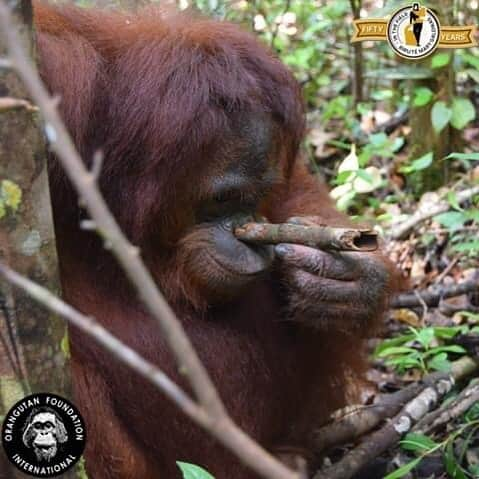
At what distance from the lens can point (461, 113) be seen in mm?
5570

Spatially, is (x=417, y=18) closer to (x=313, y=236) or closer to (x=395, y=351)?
(x=395, y=351)

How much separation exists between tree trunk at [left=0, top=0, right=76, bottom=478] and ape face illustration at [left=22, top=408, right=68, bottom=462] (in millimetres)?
60

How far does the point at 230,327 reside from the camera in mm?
3674

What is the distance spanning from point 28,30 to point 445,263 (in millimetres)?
3918

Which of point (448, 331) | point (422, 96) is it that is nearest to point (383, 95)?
point (422, 96)

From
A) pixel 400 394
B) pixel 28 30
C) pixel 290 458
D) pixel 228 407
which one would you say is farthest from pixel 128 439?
pixel 28 30

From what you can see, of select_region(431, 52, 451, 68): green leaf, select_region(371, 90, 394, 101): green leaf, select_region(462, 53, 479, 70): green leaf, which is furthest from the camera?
select_region(371, 90, 394, 101): green leaf

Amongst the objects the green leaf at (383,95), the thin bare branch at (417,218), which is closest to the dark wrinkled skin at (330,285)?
the thin bare branch at (417,218)

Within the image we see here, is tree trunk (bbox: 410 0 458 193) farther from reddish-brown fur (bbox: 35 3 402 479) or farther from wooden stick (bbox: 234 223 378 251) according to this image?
wooden stick (bbox: 234 223 378 251)

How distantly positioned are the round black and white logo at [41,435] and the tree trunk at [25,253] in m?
0.03

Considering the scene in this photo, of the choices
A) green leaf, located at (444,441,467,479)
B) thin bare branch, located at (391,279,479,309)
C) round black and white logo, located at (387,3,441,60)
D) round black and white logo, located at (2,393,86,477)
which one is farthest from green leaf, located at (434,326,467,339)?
round black and white logo, located at (2,393,86,477)

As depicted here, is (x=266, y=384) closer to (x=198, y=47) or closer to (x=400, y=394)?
(x=400, y=394)

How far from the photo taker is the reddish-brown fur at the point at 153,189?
3197 mm

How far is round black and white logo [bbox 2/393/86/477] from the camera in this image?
2.31 m
